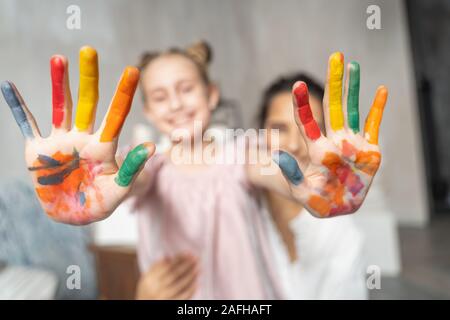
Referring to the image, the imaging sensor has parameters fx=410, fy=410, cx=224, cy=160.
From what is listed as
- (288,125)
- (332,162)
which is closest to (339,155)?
(332,162)

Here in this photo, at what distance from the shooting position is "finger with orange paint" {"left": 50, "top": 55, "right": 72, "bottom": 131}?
0.39 metres

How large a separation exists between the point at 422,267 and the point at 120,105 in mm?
1658

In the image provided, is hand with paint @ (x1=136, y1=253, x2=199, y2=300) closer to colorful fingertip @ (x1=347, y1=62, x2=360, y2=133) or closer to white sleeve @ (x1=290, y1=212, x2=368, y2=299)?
white sleeve @ (x1=290, y1=212, x2=368, y2=299)

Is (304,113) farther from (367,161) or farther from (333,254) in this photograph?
(333,254)

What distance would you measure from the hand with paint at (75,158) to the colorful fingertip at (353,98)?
223 millimetres

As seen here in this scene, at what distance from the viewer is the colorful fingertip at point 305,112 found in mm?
385

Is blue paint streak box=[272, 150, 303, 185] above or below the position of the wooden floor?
above

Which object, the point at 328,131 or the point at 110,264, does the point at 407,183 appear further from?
the point at 328,131

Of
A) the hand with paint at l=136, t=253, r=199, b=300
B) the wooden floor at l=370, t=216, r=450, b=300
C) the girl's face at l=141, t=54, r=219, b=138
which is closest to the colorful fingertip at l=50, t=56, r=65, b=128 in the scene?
the girl's face at l=141, t=54, r=219, b=138

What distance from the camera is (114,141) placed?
0.42 m

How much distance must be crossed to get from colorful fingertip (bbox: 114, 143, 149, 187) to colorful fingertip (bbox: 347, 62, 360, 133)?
210mm

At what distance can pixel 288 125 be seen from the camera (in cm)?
73
